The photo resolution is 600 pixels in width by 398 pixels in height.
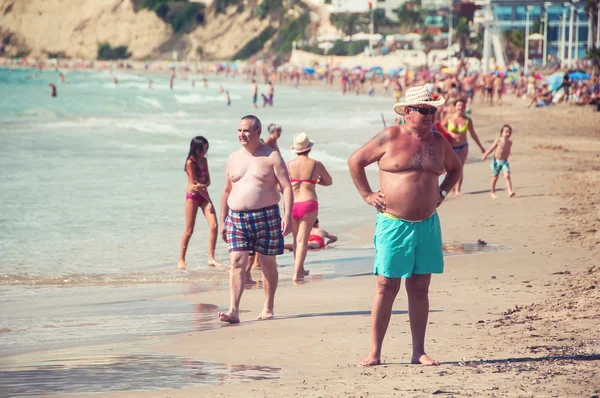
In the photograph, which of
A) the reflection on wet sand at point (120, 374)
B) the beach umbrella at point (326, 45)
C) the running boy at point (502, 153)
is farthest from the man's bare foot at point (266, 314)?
the beach umbrella at point (326, 45)

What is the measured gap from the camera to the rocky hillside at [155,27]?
5625 inches

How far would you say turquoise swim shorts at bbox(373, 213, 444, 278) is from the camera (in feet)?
16.5

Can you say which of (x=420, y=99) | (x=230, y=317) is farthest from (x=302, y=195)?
(x=420, y=99)

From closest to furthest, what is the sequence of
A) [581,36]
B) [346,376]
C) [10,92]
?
[346,376] → [10,92] → [581,36]

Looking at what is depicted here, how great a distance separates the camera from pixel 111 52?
155 meters

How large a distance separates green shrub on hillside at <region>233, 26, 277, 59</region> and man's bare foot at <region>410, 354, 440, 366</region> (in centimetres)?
13813

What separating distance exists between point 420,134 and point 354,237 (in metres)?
6.68

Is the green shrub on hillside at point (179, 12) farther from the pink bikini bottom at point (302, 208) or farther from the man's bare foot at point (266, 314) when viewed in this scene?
the man's bare foot at point (266, 314)

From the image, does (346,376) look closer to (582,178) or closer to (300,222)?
(300,222)

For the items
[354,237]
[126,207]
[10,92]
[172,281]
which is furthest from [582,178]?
[10,92]

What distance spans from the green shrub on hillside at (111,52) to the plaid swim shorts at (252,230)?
152470 millimetres

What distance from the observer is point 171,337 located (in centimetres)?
636

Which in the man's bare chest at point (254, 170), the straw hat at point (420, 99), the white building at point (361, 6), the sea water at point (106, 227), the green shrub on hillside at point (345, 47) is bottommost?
the sea water at point (106, 227)

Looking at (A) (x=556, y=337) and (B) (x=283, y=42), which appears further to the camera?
(B) (x=283, y=42)
